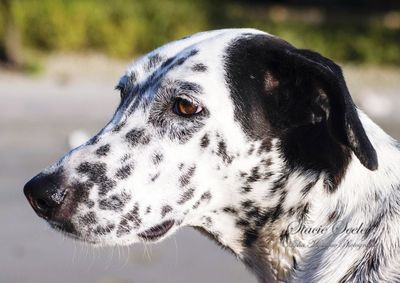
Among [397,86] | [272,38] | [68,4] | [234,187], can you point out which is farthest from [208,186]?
[68,4]

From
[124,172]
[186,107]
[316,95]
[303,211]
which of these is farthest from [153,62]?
[303,211]

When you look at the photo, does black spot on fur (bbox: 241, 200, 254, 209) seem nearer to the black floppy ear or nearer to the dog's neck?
the dog's neck

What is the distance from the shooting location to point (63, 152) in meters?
9.58

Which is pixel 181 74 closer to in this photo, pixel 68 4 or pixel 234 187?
pixel 234 187

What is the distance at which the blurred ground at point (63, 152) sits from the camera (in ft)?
20.4

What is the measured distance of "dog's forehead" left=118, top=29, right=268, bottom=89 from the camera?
3.29 m

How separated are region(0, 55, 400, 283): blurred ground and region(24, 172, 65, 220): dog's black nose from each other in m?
1.28

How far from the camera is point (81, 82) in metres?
13.5

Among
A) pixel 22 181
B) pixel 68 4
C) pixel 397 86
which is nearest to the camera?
pixel 22 181

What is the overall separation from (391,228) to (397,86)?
12.2 m

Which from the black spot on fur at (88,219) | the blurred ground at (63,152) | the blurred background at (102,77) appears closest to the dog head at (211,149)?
the black spot on fur at (88,219)

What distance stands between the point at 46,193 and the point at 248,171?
2.33ft

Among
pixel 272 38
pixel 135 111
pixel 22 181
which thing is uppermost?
pixel 272 38

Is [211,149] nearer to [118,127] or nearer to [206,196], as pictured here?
[206,196]
